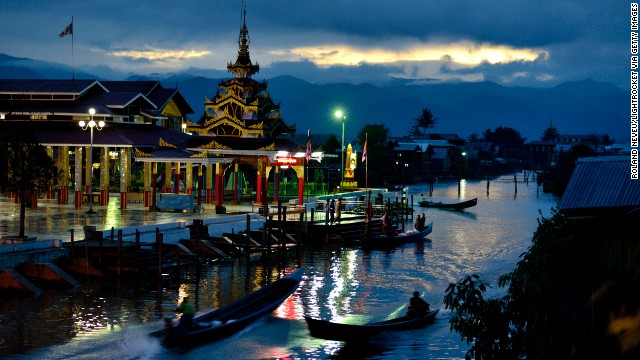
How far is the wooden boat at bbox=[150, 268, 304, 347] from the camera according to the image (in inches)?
1094

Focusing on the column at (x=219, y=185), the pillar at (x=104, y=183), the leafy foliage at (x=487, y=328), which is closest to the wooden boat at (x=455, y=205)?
the column at (x=219, y=185)

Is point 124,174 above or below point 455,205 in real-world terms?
above

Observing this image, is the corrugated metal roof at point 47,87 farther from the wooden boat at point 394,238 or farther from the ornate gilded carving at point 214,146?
the wooden boat at point 394,238

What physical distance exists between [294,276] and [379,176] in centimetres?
9570

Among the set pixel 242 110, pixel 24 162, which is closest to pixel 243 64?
pixel 242 110

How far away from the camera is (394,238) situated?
56844 millimetres

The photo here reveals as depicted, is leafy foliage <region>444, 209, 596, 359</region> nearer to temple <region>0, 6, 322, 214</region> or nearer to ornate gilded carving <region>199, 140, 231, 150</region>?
temple <region>0, 6, 322, 214</region>

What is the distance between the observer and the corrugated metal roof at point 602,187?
17.6 m

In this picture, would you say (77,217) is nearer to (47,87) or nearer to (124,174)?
(124,174)

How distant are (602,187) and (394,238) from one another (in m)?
38.7

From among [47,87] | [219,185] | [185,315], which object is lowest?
[185,315]

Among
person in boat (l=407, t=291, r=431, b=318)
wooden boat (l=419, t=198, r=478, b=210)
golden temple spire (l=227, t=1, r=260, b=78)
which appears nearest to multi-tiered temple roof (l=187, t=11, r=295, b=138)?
golden temple spire (l=227, t=1, r=260, b=78)

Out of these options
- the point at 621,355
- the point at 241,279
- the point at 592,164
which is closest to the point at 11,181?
the point at 241,279

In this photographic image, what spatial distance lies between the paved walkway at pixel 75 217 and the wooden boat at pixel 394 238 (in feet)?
26.8
